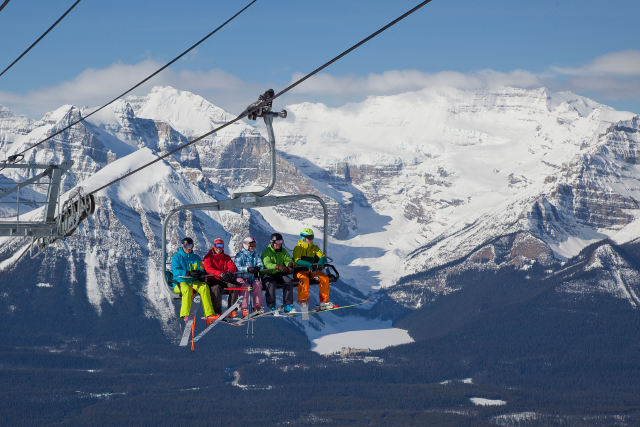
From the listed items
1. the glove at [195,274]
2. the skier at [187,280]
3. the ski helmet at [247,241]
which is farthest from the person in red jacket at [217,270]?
the ski helmet at [247,241]

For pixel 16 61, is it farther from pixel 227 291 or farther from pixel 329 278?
pixel 329 278

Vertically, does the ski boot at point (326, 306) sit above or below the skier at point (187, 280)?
below

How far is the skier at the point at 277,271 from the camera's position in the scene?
129ft

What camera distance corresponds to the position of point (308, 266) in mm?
40156

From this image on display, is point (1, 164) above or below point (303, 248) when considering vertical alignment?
above

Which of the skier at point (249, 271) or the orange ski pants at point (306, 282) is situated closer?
the skier at point (249, 271)

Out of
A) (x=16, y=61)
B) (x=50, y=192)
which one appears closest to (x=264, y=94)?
(x=16, y=61)

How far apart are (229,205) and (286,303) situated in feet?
26.0

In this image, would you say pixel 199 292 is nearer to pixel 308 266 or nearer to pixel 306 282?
pixel 306 282

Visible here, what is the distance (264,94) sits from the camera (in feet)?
98.9

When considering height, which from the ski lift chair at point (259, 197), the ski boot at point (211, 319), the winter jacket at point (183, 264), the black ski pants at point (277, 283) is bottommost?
the ski boot at point (211, 319)

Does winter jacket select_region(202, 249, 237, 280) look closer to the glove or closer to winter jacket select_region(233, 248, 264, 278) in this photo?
winter jacket select_region(233, 248, 264, 278)

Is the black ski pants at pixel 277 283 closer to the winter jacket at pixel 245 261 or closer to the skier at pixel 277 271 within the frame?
the skier at pixel 277 271

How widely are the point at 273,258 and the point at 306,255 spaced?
6.00 ft
